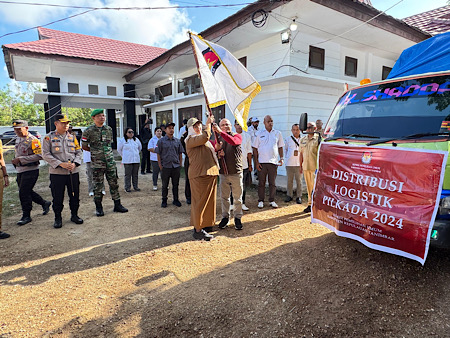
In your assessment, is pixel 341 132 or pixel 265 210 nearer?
pixel 341 132

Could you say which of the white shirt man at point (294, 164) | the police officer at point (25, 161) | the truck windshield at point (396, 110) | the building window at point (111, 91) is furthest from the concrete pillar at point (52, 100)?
the truck windshield at point (396, 110)

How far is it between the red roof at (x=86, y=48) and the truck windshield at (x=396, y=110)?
38.8ft

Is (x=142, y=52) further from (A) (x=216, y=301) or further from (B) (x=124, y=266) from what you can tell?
(A) (x=216, y=301)

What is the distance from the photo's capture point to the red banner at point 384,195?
2.40 meters

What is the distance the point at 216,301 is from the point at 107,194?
570cm

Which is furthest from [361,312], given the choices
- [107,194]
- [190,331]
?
[107,194]

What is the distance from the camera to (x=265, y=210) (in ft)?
18.8

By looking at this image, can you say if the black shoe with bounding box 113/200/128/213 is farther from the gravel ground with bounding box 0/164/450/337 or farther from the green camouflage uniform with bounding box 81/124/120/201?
the gravel ground with bounding box 0/164/450/337

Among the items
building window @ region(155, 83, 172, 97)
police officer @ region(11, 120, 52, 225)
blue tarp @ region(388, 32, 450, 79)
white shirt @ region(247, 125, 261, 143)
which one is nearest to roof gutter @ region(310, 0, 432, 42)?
blue tarp @ region(388, 32, 450, 79)

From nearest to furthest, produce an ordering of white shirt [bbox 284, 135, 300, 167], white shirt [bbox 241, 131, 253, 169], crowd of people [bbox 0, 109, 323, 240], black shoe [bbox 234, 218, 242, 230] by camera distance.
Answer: crowd of people [bbox 0, 109, 323, 240] < black shoe [bbox 234, 218, 242, 230] < white shirt [bbox 241, 131, 253, 169] < white shirt [bbox 284, 135, 300, 167]

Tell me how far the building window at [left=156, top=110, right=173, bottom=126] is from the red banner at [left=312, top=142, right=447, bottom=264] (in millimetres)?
11728

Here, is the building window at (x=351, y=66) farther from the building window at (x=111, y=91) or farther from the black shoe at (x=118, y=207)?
the building window at (x=111, y=91)

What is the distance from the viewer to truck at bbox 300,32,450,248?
8.34 feet

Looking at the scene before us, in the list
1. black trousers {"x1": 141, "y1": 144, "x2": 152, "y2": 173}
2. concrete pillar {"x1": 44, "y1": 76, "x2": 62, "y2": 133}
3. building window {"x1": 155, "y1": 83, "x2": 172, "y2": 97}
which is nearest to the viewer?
black trousers {"x1": 141, "y1": 144, "x2": 152, "y2": 173}
